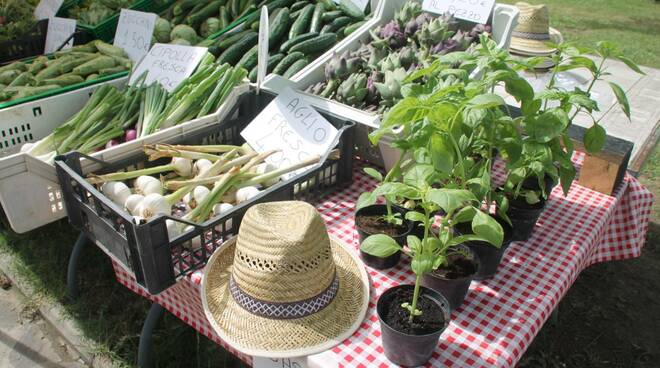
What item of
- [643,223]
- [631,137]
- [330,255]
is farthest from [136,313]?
[631,137]

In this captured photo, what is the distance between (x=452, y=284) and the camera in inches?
52.4

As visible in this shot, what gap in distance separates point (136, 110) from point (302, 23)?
113 cm

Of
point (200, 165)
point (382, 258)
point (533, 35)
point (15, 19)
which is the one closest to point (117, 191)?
point (200, 165)

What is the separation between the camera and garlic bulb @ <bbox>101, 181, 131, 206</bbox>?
1723mm

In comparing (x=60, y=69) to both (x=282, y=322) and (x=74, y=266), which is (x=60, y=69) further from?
(x=282, y=322)

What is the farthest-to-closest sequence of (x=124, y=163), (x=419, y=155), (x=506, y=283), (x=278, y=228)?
(x=124, y=163)
(x=506, y=283)
(x=419, y=155)
(x=278, y=228)

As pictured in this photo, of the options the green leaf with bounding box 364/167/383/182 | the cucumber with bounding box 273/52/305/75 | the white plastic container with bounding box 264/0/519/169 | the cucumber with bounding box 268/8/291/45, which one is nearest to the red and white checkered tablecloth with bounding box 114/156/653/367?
the white plastic container with bounding box 264/0/519/169

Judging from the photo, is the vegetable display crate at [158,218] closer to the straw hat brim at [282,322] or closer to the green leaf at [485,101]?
the straw hat brim at [282,322]

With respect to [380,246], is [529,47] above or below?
below

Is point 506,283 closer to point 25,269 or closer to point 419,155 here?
point 419,155

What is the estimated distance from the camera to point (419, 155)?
140 centimetres

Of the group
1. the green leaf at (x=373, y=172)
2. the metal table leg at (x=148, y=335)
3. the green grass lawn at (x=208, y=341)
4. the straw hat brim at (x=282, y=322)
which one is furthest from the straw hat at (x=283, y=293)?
the green grass lawn at (x=208, y=341)

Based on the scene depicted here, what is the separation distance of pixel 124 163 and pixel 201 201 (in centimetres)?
40

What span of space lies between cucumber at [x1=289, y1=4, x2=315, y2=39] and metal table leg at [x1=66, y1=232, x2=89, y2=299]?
5.12ft
